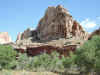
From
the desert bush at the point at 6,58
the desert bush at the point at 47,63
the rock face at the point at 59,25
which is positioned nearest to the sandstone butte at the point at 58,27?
the rock face at the point at 59,25

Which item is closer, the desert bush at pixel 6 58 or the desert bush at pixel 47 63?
the desert bush at pixel 6 58

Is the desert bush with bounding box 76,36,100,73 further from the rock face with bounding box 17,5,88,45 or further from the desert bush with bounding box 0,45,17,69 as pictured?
the rock face with bounding box 17,5,88,45

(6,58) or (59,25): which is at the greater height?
(59,25)

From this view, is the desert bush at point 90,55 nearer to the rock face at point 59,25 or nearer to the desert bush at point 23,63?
the desert bush at point 23,63

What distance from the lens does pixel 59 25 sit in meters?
51.3

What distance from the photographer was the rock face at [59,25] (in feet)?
165

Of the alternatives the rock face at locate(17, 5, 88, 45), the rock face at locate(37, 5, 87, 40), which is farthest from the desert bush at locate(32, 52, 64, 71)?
the rock face at locate(37, 5, 87, 40)

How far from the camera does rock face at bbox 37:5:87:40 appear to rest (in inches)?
1986

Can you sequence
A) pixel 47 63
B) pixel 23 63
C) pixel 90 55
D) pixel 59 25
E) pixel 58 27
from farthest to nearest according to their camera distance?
pixel 58 27
pixel 59 25
pixel 23 63
pixel 47 63
pixel 90 55

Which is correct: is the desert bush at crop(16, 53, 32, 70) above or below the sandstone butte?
below

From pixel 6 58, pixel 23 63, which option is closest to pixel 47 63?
pixel 23 63

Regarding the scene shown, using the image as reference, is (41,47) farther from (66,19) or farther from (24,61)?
(66,19)

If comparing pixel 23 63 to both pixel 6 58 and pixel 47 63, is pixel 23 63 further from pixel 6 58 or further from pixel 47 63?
pixel 47 63

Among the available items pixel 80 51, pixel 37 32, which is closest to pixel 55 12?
pixel 37 32
